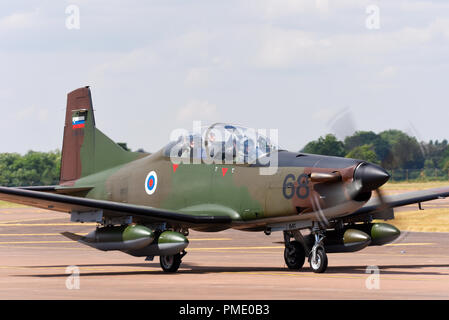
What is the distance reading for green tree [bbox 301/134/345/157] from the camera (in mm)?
18969

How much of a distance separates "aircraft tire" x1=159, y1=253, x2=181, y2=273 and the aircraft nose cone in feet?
15.6

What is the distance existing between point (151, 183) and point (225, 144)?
258cm

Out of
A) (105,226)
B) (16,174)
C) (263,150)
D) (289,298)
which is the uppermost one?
(16,174)

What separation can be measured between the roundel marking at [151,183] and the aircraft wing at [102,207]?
169cm

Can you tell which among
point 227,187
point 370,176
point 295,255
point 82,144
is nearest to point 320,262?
point 295,255

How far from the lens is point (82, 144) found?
24875 mm

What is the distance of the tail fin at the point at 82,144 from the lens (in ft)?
79.0

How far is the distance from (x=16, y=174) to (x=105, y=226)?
11843 centimetres

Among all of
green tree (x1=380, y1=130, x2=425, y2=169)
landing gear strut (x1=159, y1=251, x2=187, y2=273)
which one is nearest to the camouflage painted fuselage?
landing gear strut (x1=159, y1=251, x2=187, y2=273)

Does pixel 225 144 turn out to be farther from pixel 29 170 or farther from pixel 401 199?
pixel 29 170

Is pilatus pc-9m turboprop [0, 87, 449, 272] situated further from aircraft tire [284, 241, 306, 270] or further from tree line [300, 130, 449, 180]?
tree line [300, 130, 449, 180]

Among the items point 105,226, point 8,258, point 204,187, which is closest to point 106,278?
point 105,226

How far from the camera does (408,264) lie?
2191 cm

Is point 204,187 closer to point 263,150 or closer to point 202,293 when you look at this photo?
point 263,150
